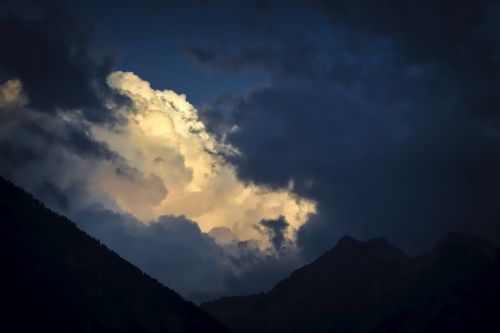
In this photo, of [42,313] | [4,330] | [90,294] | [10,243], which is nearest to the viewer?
[4,330]

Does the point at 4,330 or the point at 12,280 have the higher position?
the point at 12,280

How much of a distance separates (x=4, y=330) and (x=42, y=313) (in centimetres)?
1628

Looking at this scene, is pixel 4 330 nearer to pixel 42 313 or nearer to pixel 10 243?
pixel 42 313

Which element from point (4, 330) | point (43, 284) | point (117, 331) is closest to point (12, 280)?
point (43, 284)

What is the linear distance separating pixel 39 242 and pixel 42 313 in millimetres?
38422

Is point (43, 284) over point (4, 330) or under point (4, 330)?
over

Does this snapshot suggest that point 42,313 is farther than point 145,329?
No

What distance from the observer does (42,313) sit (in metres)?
160

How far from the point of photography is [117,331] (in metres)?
182

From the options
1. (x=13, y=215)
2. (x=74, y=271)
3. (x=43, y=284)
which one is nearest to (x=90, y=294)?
(x=74, y=271)

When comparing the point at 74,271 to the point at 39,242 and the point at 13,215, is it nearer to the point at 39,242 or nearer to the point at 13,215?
the point at 39,242

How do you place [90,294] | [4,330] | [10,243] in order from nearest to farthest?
[4,330] → [10,243] → [90,294]

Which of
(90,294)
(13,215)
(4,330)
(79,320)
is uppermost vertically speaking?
(13,215)

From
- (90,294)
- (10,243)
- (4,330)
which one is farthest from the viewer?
(90,294)
